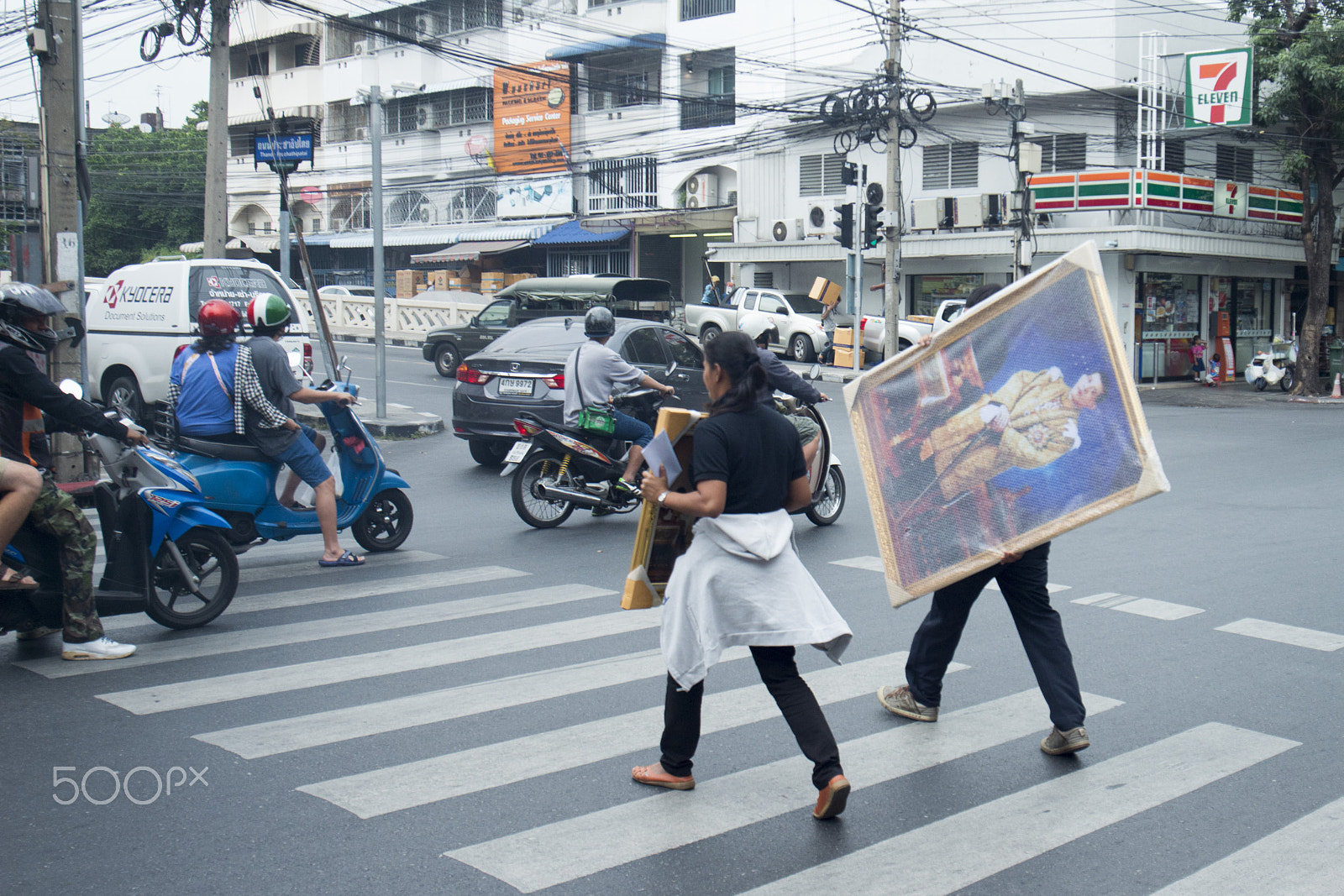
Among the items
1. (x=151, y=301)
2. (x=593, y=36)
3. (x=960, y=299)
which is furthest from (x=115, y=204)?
(x=151, y=301)

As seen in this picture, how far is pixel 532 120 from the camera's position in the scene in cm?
3978

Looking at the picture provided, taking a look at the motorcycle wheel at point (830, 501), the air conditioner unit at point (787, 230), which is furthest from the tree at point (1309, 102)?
the motorcycle wheel at point (830, 501)

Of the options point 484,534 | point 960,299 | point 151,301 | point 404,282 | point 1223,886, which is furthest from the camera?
point 404,282

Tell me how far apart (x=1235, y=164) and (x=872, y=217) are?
1322 centimetres

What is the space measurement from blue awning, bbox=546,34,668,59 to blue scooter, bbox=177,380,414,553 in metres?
30.1

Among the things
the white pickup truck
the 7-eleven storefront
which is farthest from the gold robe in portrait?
the white pickup truck

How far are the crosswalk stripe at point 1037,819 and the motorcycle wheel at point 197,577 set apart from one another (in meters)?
3.85

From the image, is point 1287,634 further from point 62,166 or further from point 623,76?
point 623,76

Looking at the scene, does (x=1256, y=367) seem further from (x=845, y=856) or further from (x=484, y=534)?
(x=845, y=856)

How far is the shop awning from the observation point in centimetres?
3872

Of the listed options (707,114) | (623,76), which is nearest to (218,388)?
(707,114)

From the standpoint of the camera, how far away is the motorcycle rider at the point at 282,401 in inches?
278

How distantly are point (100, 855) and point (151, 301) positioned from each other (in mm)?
11329

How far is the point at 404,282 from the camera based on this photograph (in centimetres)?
3784
